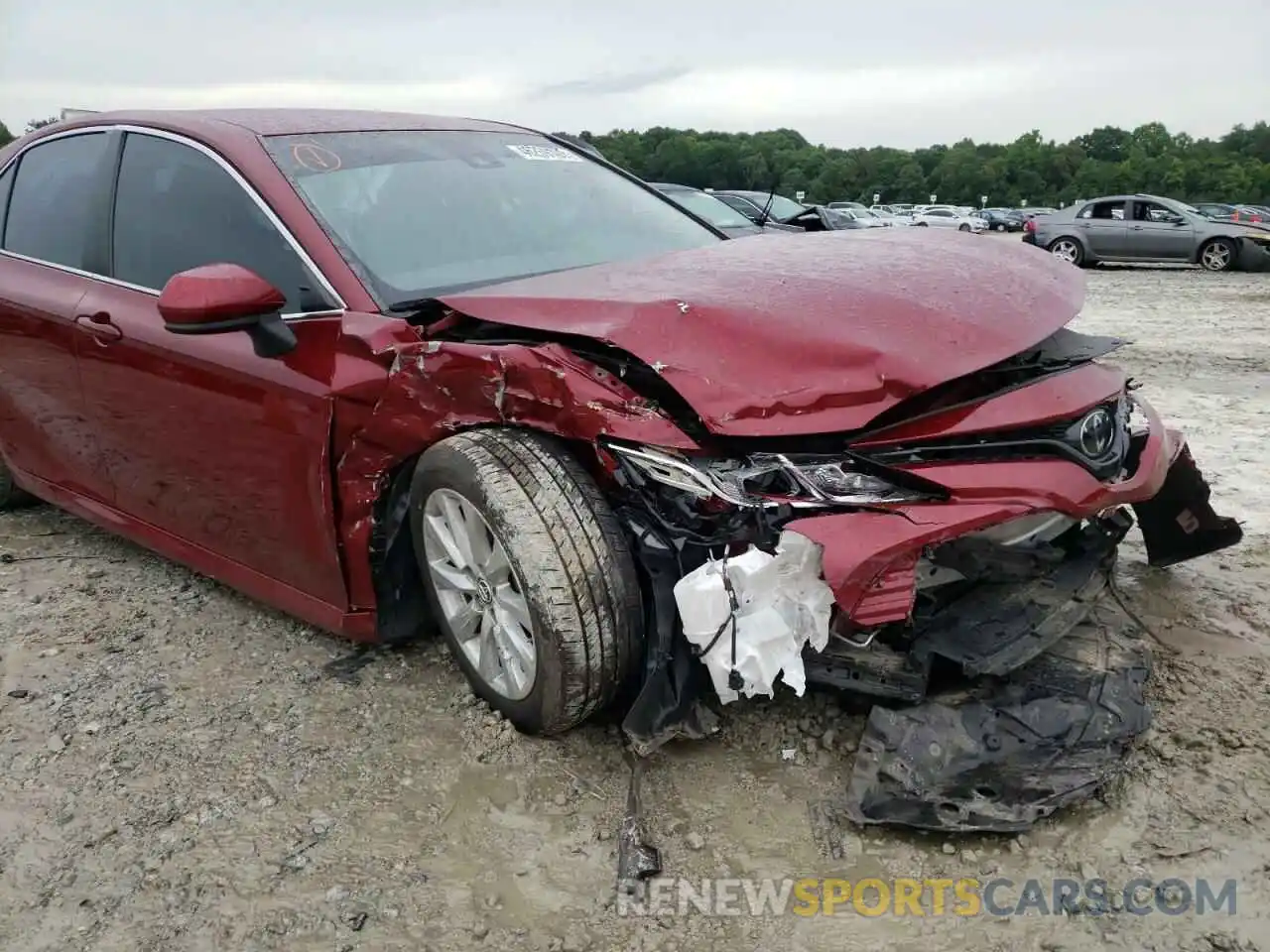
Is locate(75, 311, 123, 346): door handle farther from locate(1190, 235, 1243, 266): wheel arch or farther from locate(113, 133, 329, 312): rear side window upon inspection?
locate(1190, 235, 1243, 266): wheel arch

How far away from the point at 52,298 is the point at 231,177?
0.95m

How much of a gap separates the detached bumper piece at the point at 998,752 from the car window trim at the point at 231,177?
1.71 m

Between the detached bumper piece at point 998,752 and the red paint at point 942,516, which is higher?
the red paint at point 942,516

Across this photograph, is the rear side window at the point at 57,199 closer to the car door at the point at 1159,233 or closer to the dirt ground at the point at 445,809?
the dirt ground at the point at 445,809

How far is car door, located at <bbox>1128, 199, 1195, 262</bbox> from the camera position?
16219 mm

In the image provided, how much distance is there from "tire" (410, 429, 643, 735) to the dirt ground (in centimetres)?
25

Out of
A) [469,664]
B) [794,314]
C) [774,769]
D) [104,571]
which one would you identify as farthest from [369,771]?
[104,571]

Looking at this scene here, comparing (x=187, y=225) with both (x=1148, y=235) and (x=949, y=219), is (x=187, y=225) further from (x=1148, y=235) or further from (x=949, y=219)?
(x=949, y=219)

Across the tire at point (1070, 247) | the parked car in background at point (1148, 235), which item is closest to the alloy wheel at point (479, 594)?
the parked car in background at point (1148, 235)

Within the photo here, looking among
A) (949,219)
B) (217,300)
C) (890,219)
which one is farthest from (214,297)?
(949,219)

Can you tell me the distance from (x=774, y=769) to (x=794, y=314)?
1066 millimetres

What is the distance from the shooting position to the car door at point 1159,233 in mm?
16219

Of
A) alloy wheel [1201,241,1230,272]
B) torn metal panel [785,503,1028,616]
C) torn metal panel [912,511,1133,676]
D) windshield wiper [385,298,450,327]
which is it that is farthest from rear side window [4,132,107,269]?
alloy wheel [1201,241,1230,272]

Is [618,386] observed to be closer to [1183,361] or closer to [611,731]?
[611,731]
